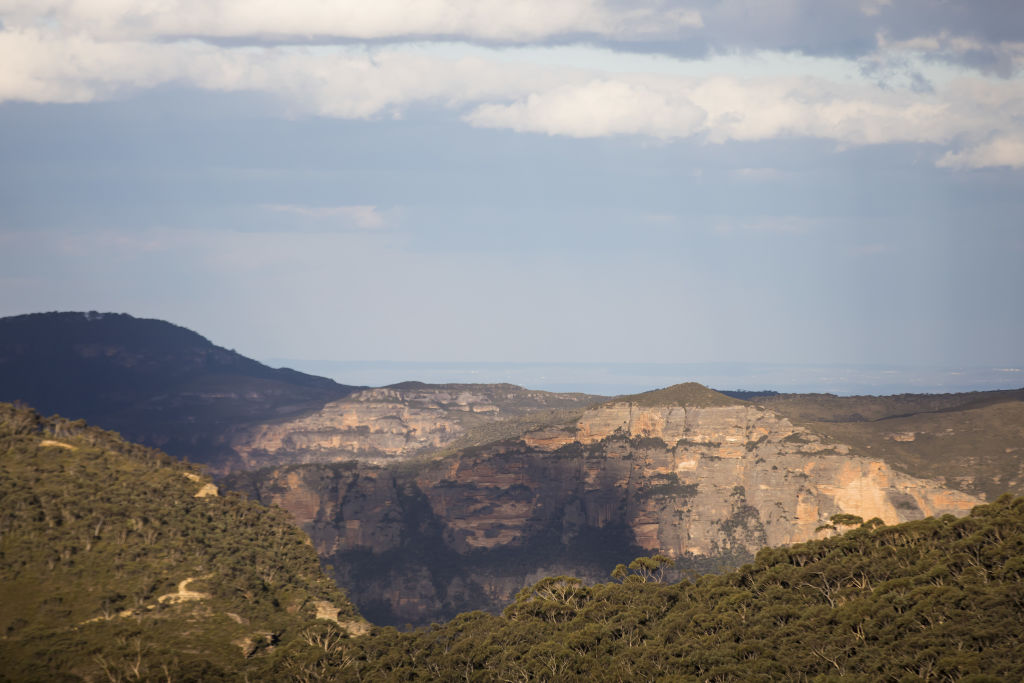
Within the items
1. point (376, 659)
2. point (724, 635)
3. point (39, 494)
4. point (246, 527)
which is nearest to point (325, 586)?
point (246, 527)

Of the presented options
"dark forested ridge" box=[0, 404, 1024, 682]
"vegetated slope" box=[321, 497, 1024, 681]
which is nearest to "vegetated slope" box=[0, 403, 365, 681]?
"dark forested ridge" box=[0, 404, 1024, 682]

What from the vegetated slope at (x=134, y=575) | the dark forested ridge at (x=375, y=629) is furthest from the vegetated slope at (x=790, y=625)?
the vegetated slope at (x=134, y=575)

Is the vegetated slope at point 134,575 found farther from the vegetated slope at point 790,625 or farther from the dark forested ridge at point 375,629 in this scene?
the vegetated slope at point 790,625

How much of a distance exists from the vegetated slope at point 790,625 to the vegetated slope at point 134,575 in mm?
10897

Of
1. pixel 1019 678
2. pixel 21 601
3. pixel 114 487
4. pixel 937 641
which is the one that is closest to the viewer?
pixel 1019 678

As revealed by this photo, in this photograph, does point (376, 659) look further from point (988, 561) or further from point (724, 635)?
point (988, 561)

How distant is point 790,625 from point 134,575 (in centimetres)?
7335

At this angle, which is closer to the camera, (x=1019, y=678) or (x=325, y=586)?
(x=1019, y=678)

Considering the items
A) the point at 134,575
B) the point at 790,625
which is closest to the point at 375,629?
the point at 134,575

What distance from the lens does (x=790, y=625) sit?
152 m

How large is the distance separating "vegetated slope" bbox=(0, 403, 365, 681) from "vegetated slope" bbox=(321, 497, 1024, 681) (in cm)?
1090

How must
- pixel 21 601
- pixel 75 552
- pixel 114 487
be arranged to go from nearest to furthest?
pixel 21 601 < pixel 75 552 < pixel 114 487

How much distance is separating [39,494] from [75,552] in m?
11.5

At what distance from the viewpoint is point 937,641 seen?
136 metres
